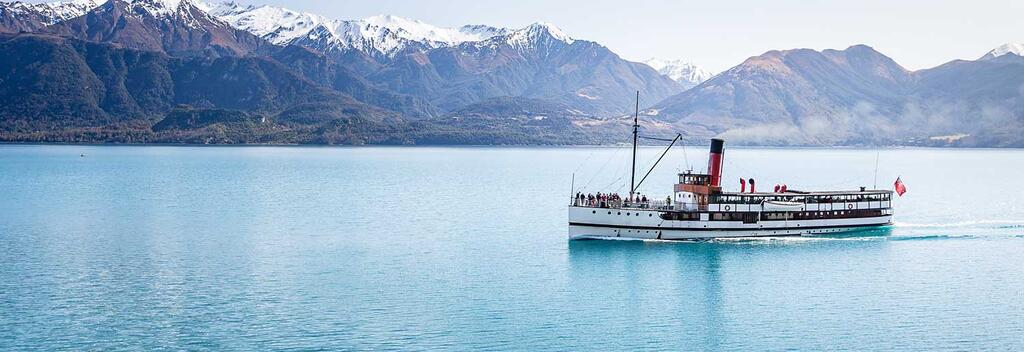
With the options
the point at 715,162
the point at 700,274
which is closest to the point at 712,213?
the point at 715,162

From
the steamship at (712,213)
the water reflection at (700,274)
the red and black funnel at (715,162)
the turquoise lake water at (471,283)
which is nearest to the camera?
the turquoise lake water at (471,283)

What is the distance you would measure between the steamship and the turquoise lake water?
5.41 ft

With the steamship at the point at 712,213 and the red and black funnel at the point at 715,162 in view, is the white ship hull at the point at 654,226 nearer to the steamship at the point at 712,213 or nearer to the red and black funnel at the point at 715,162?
the steamship at the point at 712,213

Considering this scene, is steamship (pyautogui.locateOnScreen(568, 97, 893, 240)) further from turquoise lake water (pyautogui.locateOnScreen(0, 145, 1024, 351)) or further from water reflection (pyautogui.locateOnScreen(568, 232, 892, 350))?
turquoise lake water (pyautogui.locateOnScreen(0, 145, 1024, 351))

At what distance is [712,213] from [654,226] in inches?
194

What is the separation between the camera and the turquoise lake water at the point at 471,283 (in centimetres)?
4456

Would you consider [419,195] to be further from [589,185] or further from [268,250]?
[268,250]

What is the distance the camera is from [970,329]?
46406 millimetres

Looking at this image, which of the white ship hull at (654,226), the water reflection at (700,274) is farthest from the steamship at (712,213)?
the water reflection at (700,274)

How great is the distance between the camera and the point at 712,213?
240ft

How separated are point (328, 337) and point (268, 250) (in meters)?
26.5

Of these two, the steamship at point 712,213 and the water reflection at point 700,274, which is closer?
the water reflection at point 700,274

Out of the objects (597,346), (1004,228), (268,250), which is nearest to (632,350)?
(597,346)

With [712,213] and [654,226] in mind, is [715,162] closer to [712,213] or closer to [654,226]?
[712,213]
